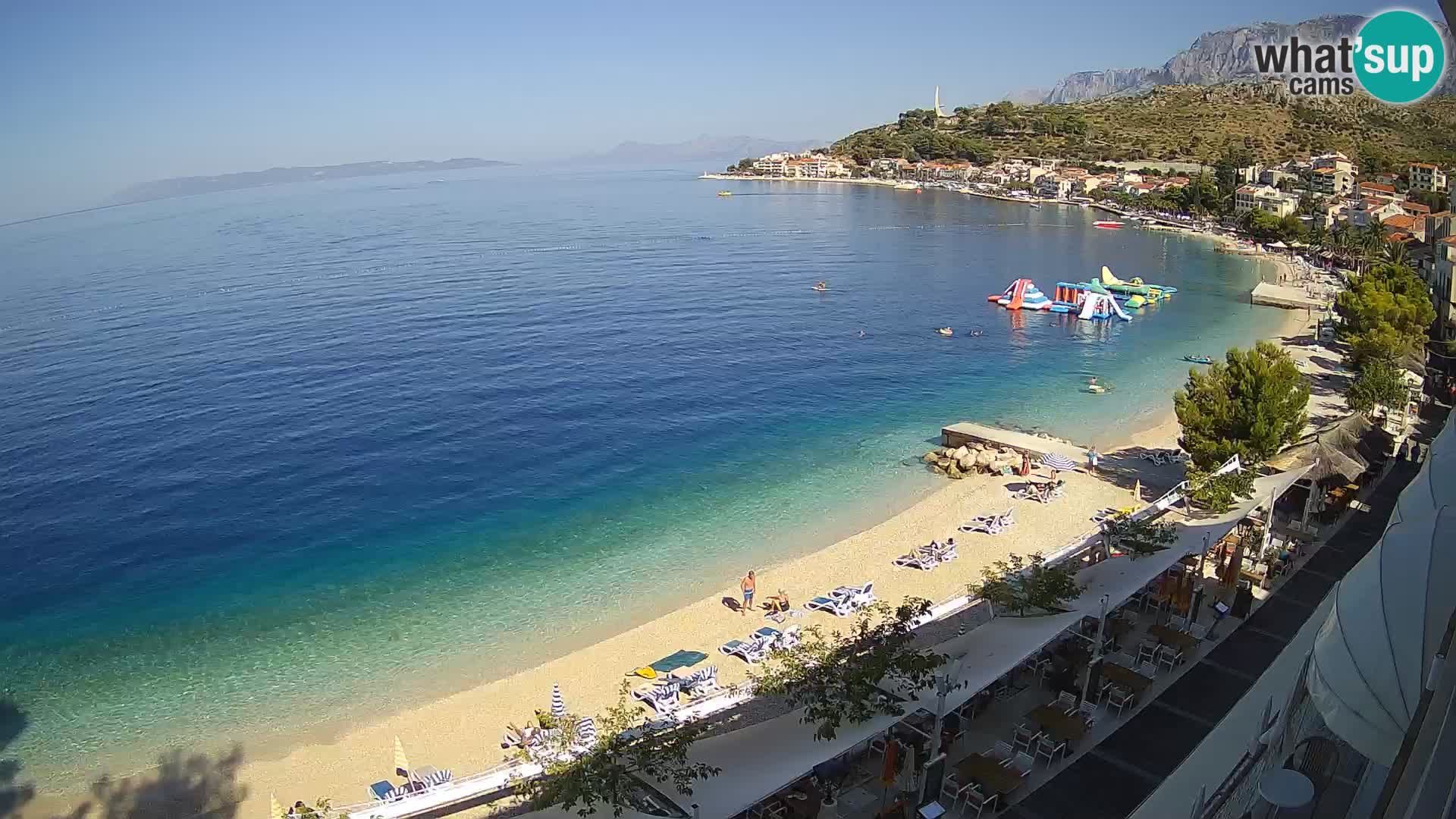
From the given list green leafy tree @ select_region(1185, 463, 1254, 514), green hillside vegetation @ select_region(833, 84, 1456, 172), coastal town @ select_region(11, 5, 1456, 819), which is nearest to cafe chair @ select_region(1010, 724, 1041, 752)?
coastal town @ select_region(11, 5, 1456, 819)

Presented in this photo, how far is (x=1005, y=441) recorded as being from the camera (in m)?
24.3

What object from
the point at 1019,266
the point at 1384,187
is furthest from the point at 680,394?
the point at 1384,187

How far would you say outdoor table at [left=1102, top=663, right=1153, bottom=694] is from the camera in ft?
37.1

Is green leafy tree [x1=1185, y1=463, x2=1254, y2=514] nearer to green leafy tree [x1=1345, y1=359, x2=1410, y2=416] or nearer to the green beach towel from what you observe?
green leafy tree [x1=1345, y1=359, x2=1410, y2=416]

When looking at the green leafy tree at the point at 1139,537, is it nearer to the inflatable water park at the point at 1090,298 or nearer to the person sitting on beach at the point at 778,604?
the person sitting on beach at the point at 778,604

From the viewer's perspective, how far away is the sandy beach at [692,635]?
1254cm

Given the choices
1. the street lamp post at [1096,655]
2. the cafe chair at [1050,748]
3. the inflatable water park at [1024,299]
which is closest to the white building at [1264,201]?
the inflatable water park at [1024,299]

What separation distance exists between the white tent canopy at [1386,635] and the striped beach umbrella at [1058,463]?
1560cm

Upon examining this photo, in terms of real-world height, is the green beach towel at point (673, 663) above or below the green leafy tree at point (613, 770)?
below

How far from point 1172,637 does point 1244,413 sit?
7916mm

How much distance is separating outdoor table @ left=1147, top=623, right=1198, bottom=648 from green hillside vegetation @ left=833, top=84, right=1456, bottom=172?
330 feet

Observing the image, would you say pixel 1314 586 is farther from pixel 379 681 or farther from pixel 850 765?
pixel 379 681

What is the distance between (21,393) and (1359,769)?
43719 millimetres

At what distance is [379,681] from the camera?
14.9 meters
